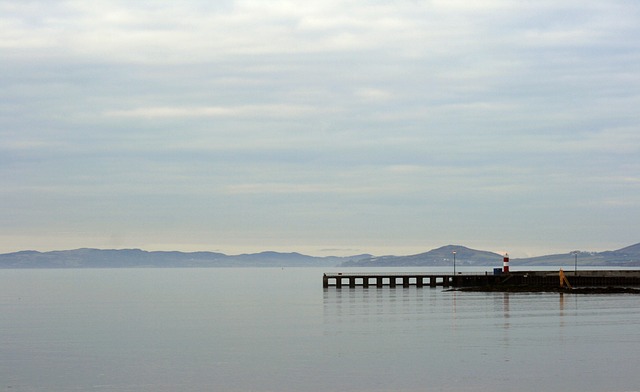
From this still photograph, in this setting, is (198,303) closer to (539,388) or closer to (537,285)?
(537,285)

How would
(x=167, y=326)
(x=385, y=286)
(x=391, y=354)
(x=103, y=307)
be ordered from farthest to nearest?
1. (x=385, y=286)
2. (x=103, y=307)
3. (x=167, y=326)
4. (x=391, y=354)

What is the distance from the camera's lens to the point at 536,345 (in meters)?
51.7

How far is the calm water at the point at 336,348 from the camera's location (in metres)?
40.2

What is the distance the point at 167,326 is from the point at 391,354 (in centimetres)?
2712

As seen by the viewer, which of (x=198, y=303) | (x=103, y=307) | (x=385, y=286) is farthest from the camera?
(x=385, y=286)

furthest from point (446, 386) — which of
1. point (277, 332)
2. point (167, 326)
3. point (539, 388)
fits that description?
point (167, 326)

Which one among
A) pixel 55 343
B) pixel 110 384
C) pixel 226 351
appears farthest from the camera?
pixel 55 343

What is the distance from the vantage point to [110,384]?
4031 cm

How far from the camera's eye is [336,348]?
52.7m

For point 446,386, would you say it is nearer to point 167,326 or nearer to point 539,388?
point 539,388

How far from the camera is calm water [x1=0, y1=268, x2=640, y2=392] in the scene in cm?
4022

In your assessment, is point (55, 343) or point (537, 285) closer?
point (55, 343)

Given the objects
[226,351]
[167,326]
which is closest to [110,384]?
[226,351]

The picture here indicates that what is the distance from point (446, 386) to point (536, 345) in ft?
48.4
